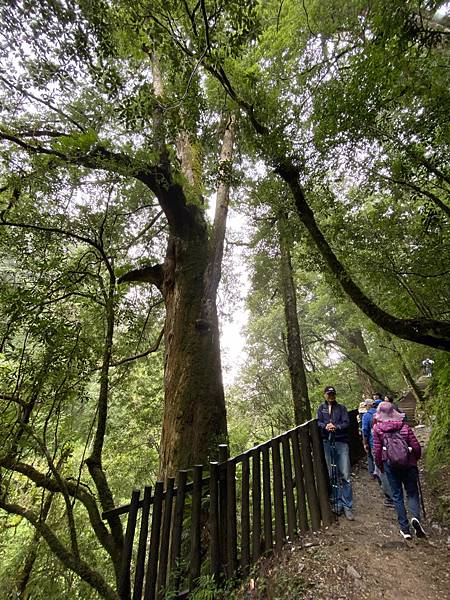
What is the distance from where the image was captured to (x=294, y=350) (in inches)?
280

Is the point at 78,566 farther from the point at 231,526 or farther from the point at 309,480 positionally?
the point at 309,480

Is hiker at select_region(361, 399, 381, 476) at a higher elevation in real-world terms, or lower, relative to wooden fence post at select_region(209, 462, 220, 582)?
higher

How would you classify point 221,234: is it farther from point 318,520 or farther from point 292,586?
point 292,586

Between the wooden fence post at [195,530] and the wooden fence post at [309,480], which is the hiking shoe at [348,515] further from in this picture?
the wooden fence post at [195,530]

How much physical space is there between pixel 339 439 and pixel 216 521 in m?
1.99

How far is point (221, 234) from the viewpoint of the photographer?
634 centimetres

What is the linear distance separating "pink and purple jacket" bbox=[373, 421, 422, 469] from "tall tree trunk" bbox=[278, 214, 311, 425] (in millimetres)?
2309

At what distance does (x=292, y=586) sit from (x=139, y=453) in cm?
855

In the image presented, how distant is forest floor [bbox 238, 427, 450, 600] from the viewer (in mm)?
2477

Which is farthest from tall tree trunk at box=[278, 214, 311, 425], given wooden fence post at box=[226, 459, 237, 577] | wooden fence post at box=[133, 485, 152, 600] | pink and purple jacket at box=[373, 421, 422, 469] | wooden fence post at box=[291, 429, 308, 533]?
wooden fence post at box=[133, 485, 152, 600]

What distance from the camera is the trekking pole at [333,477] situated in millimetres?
3957

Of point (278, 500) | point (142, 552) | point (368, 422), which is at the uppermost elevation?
point (368, 422)

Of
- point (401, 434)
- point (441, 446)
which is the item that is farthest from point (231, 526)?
point (441, 446)

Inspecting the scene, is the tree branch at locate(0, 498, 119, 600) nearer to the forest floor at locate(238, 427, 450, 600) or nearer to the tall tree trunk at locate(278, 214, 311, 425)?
the forest floor at locate(238, 427, 450, 600)
